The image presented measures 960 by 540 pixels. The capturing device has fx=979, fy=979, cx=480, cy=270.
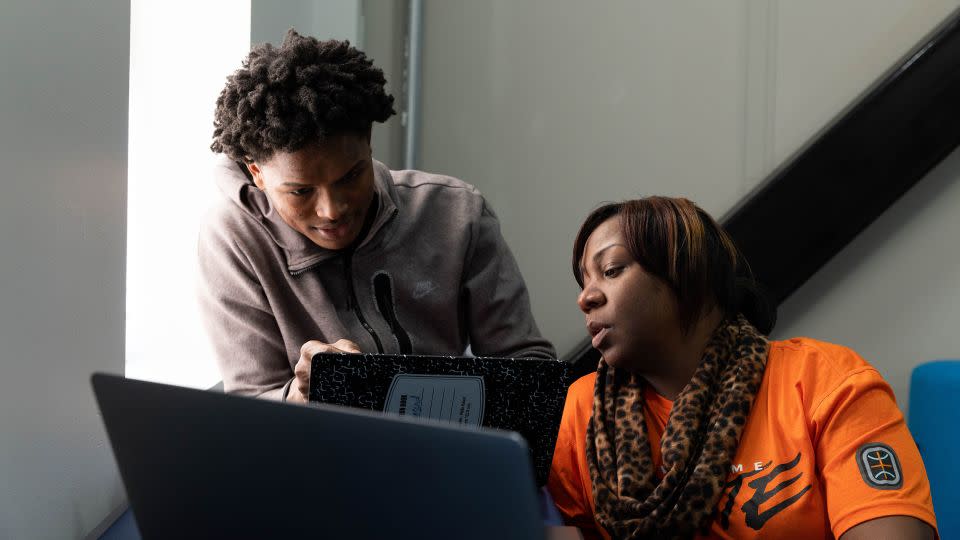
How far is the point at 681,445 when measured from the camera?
1401 mm

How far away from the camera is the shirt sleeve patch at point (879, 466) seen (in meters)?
1.24

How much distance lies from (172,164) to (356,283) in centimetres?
66

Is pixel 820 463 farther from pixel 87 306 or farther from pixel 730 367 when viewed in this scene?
pixel 87 306

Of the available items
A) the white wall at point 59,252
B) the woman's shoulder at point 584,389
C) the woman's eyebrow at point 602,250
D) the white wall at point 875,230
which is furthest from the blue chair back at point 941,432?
the white wall at point 59,252

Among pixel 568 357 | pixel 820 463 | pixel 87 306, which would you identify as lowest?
pixel 568 357

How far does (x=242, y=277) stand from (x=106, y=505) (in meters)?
0.39

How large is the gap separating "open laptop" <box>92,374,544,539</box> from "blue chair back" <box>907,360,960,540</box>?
1.79m

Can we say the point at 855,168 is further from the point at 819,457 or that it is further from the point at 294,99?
the point at 294,99

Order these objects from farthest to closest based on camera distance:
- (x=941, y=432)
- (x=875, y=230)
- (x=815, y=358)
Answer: (x=875, y=230) < (x=941, y=432) < (x=815, y=358)

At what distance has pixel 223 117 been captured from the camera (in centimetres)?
141

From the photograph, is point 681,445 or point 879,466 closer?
point 879,466

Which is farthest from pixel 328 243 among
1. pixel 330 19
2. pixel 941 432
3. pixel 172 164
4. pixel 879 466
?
pixel 941 432

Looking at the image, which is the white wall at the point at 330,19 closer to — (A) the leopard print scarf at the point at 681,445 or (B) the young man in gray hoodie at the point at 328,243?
(B) the young man in gray hoodie at the point at 328,243

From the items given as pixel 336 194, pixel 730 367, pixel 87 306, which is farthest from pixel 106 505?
pixel 730 367
